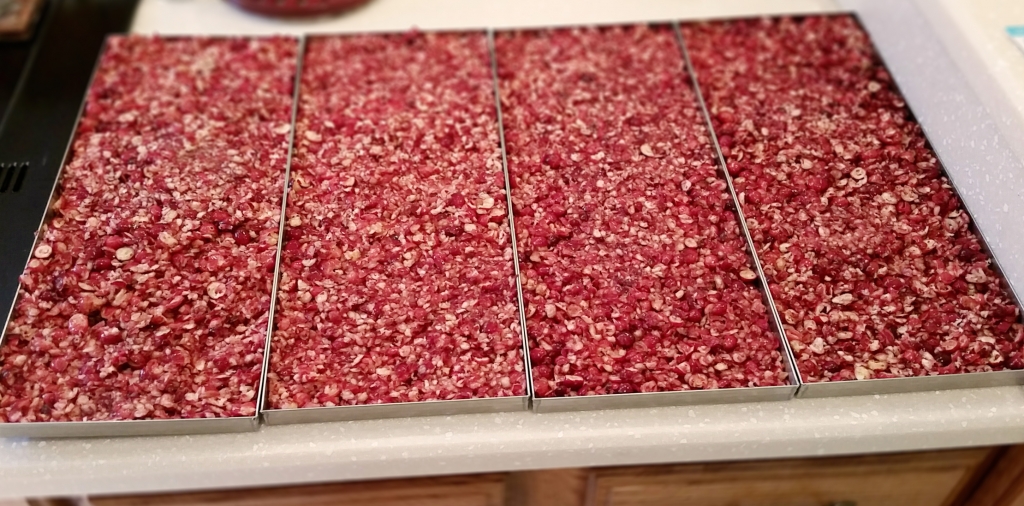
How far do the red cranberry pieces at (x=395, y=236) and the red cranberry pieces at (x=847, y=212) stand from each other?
0.39 metres

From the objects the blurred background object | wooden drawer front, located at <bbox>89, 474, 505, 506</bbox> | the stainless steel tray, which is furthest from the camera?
the blurred background object

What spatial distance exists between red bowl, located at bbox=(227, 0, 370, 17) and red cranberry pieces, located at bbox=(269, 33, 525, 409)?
10 centimetres

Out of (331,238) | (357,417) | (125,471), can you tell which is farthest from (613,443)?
(125,471)

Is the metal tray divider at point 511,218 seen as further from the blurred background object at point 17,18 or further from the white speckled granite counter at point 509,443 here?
the blurred background object at point 17,18

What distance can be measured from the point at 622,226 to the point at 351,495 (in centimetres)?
54

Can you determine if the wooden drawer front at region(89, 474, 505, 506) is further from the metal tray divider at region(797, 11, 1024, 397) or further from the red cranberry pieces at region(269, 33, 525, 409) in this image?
the metal tray divider at region(797, 11, 1024, 397)

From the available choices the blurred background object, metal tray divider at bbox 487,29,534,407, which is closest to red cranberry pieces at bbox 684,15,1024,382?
metal tray divider at bbox 487,29,534,407

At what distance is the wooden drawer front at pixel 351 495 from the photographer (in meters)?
1.07

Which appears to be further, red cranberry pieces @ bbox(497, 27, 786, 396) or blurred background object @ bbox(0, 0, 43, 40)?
blurred background object @ bbox(0, 0, 43, 40)

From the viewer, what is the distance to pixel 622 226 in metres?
1.17

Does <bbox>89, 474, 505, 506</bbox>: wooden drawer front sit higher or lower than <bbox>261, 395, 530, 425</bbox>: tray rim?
lower

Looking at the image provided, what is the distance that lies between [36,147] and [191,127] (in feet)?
0.77

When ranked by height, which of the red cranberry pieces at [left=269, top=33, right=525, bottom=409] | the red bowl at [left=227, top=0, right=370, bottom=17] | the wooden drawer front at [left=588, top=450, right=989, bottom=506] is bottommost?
the wooden drawer front at [left=588, top=450, right=989, bottom=506]

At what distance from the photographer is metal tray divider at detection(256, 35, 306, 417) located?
38.7 inches
